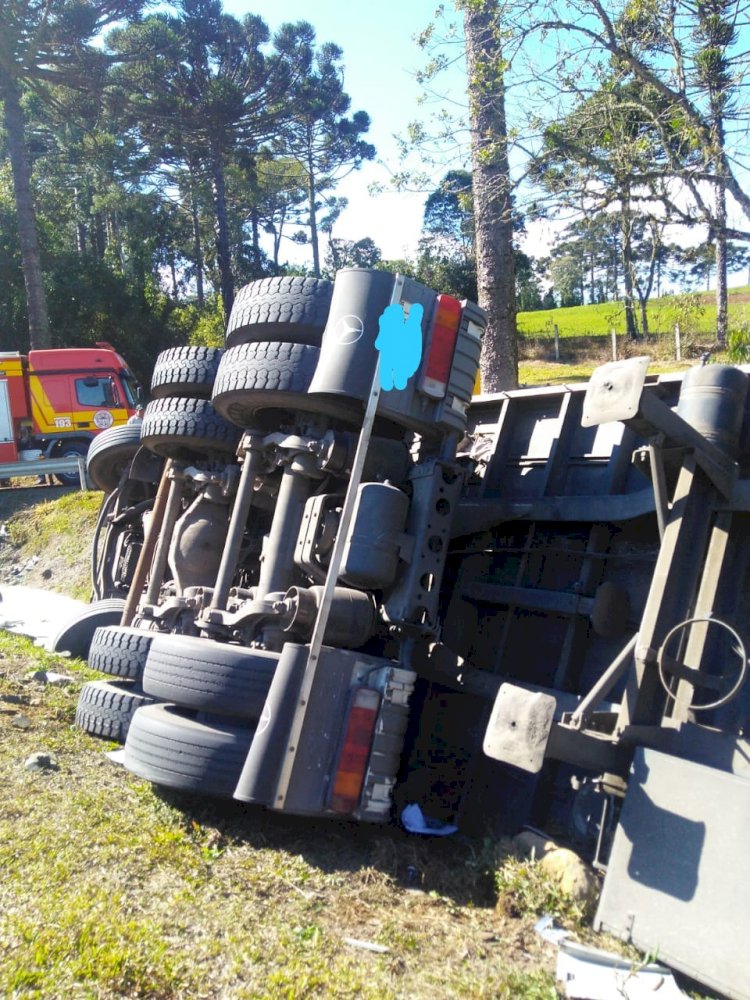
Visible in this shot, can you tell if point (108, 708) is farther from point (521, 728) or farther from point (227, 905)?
point (521, 728)

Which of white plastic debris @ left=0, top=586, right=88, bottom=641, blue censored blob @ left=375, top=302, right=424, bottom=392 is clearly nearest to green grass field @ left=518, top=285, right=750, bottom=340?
white plastic debris @ left=0, top=586, right=88, bottom=641

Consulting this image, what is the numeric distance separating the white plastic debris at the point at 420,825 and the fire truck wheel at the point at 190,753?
30.7 inches

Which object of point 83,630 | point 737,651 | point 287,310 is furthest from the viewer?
point 83,630

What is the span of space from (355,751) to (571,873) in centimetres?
97

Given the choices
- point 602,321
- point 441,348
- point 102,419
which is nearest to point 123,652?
point 441,348

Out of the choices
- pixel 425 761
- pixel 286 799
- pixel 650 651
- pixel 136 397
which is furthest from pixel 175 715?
pixel 136 397

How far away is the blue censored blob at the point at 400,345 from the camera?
173 inches

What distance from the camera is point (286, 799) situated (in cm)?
376

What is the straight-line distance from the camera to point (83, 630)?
7277 mm

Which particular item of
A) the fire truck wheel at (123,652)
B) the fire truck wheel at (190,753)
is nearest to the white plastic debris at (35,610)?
the fire truck wheel at (123,652)

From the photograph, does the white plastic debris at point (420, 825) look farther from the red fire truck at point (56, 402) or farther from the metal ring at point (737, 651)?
Answer: the red fire truck at point (56, 402)

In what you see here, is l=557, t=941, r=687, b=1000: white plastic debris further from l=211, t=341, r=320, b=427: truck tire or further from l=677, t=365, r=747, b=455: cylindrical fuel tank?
l=211, t=341, r=320, b=427: truck tire

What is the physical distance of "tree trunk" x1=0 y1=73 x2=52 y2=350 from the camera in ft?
71.2

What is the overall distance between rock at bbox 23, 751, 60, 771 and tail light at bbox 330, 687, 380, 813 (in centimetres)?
157
